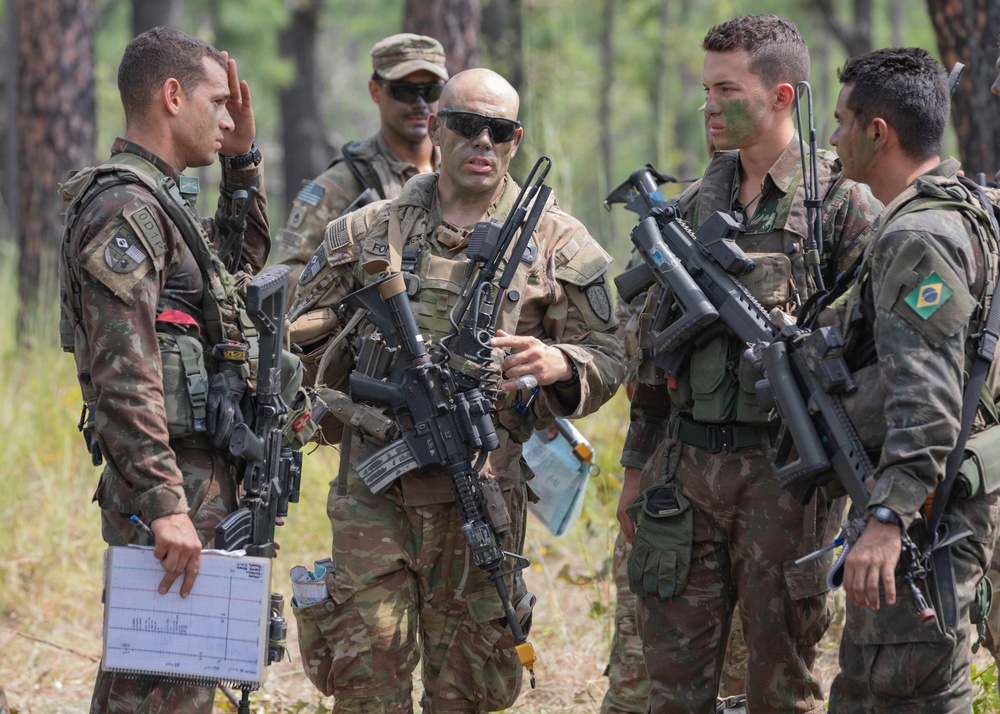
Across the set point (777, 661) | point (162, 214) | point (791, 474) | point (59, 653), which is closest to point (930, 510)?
point (791, 474)

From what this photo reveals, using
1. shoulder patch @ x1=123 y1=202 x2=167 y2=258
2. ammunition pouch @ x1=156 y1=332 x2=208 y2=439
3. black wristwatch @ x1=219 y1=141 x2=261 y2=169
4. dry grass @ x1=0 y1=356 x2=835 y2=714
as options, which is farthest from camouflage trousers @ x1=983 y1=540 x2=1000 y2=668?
black wristwatch @ x1=219 y1=141 x2=261 y2=169

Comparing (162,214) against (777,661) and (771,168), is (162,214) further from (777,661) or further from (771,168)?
(777,661)

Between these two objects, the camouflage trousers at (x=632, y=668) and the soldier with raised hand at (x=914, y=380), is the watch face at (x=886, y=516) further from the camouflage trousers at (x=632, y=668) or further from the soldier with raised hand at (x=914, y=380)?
the camouflage trousers at (x=632, y=668)

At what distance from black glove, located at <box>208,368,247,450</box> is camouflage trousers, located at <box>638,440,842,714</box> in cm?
142

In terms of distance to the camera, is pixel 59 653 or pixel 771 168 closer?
pixel 771 168

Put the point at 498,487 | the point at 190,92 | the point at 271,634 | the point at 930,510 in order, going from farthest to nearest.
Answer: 1. the point at 498,487
2. the point at 190,92
3. the point at 271,634
4. the point at 930,510

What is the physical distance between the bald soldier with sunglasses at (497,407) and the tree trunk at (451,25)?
4193 mm

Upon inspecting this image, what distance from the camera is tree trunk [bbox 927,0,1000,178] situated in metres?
5.54

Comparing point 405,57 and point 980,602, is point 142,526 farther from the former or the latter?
point 405,57

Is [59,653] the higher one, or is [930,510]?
[930,510]

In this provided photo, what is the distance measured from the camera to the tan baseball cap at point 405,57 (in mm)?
5672

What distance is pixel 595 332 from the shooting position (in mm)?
3887

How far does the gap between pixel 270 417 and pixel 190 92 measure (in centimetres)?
105

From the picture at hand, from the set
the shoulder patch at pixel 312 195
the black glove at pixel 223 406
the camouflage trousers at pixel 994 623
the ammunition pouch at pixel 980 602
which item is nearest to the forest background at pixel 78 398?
the camouflage trousers at pixel 994 623
